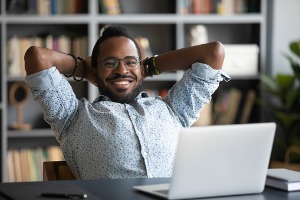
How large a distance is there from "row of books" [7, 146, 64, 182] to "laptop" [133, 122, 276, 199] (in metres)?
3.10

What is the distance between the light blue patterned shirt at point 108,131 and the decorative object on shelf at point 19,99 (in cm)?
239

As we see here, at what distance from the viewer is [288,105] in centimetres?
483

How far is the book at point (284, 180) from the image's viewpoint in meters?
1.98

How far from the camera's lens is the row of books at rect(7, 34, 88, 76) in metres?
4.88

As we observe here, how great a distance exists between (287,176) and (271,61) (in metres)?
3.14

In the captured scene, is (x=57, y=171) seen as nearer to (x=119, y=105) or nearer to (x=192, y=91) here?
(x=119, y=105)

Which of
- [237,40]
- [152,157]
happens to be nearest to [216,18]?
[237,40]

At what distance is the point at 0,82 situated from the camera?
4.88 meters

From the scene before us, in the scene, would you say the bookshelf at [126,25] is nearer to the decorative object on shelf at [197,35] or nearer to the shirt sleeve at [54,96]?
the decorative object on shelf at [197,35]

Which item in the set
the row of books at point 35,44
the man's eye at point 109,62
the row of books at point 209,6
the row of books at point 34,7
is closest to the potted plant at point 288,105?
the row of books at point 209,6

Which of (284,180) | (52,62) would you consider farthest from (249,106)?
(284,180)

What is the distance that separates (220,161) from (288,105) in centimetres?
312

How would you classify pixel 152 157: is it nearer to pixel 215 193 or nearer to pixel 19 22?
pixel 215 193

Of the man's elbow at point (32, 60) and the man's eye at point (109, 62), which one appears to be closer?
the man's elbow at point (32, 60)
